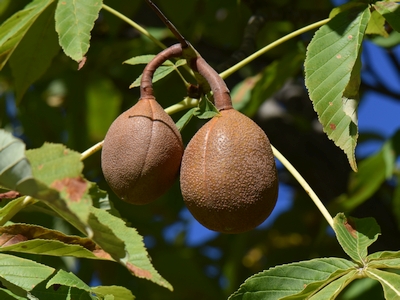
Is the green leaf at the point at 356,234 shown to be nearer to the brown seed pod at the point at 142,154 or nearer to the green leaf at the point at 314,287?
the green leaf at the point at 314,287

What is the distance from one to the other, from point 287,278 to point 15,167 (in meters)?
0.64

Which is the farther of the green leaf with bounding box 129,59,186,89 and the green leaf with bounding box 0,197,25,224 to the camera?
the green leaf with bounding box 129,59,186,89

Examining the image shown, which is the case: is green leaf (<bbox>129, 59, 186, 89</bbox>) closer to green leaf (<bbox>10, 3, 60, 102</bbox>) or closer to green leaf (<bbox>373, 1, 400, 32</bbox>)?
green leaf (<bbox>10, 3, 60, 102</bbox>)

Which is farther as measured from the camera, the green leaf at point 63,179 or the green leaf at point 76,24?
the green leaf at point 76,24

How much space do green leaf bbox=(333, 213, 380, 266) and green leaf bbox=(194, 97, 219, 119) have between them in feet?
1.28

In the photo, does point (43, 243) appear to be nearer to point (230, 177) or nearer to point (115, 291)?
point (115, 291)

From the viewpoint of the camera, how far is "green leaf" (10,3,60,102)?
179 cm

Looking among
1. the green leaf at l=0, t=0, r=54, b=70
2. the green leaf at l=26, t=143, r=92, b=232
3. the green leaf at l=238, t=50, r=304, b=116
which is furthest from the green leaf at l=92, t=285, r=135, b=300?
the green leaf at l=238, t=50, r=304, b=116

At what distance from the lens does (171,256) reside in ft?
9.43

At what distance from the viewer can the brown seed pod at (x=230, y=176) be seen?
1238 millimetres

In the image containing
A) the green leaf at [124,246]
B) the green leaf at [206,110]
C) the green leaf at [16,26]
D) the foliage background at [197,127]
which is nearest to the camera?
the green leaf at [124,246]

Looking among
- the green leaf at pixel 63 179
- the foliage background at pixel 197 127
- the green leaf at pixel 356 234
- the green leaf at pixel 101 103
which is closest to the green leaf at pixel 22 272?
the green leaf at pixel 63 179

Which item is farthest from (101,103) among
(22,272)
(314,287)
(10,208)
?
(314,287)

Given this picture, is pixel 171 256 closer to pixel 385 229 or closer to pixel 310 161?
pixel 310 161
